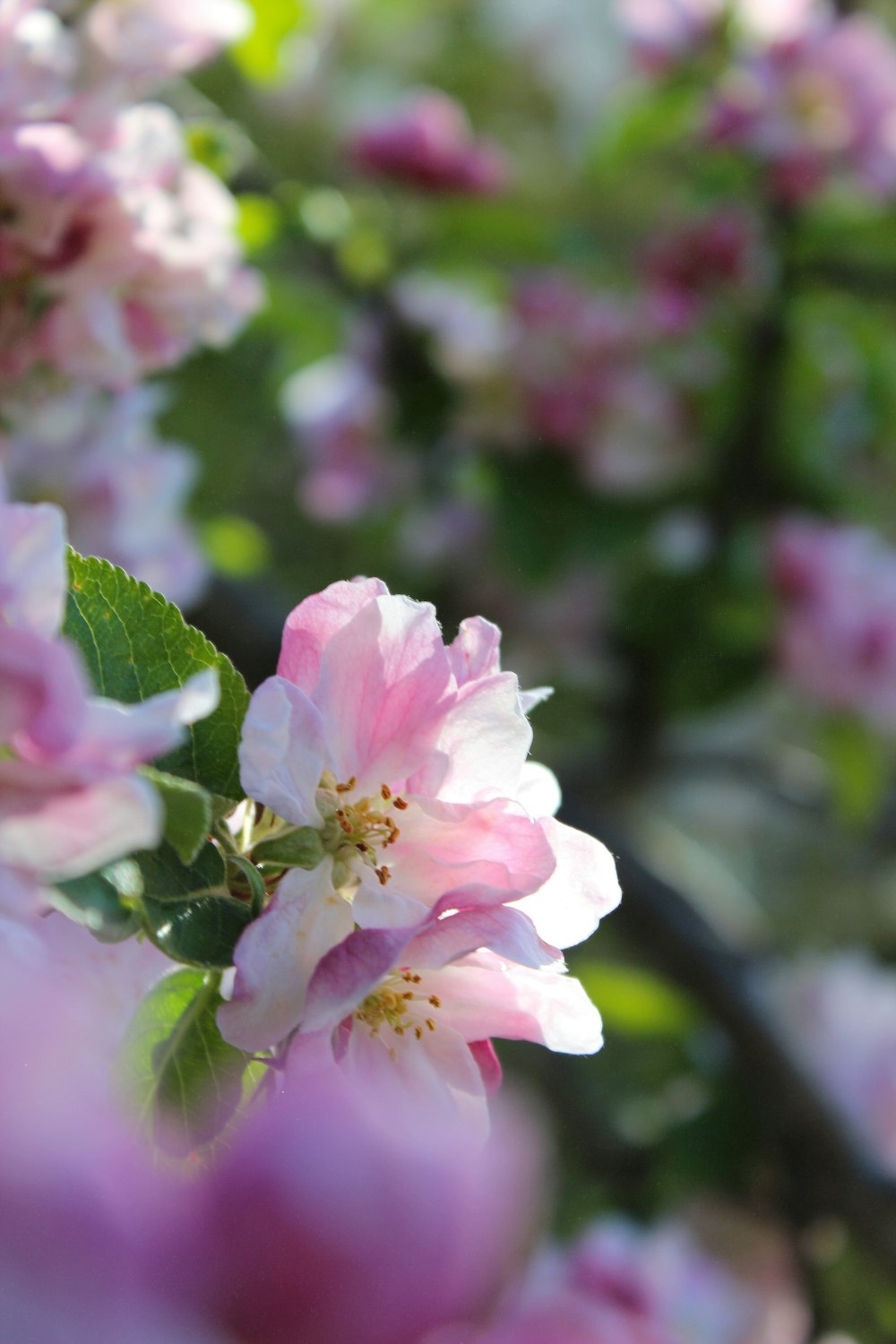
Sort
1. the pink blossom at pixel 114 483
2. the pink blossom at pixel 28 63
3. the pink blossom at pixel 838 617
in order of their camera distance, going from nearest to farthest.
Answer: the pink blossom at pixel 28 63 → the pink blossom at pixel 114 483 → the pink blossom at pixel 838 617

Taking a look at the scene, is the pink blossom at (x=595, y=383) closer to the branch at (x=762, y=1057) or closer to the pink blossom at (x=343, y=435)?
the pink blossom at (x=343, y=435)

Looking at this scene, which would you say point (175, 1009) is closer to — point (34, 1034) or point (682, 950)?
point (34, 1034)

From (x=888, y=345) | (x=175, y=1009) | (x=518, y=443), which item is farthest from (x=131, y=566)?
(x=888, y=345)

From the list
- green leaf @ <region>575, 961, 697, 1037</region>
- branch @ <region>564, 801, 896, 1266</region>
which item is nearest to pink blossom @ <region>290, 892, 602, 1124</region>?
branch @ <region>564, 801, 896, 1266</region>

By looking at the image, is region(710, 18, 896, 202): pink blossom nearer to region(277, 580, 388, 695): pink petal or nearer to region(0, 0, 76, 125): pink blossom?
region(0, 0, 76, 125): pink blossom

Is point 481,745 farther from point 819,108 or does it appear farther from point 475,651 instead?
point 819,108

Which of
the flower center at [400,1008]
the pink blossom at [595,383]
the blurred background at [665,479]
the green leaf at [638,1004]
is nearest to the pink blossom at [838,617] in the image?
the blurred background at [665,479]
